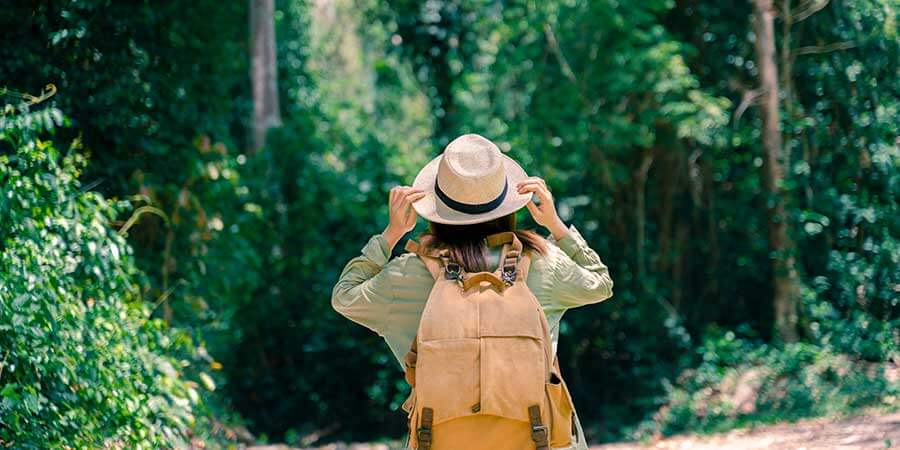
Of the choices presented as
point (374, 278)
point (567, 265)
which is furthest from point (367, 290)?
point (567, 265)

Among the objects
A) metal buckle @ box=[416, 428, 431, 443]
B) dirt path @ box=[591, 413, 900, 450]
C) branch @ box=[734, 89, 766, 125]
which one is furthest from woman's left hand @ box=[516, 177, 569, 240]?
branch @ box=[734, 89, 766, 125]

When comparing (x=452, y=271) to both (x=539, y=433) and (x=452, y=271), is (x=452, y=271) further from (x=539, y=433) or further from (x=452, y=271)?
(x=539, y=433)

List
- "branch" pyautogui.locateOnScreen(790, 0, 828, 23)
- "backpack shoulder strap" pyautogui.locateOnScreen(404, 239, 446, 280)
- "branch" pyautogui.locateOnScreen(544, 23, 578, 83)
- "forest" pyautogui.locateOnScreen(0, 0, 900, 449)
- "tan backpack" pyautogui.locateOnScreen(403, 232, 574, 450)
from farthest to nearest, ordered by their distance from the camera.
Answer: "branch" pyautogui.locateOnScreen(544, 23, 578, 83) → "branch" pyautogui.locateOnScreen(790, 0, 828, 23) → "forest" pyautogui.locateOnScreen(0, 0, 900, 449) → "backpack shoulder strap" pyautogui.locateOnScreen(404, 239, 446, 280) → "tan backpack" pyautogui.locateOnScreen(403, 232, 574, 450)

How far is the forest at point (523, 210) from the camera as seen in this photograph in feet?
24.7

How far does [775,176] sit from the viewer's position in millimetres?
9938

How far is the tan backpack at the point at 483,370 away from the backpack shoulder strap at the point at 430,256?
0.03 metres

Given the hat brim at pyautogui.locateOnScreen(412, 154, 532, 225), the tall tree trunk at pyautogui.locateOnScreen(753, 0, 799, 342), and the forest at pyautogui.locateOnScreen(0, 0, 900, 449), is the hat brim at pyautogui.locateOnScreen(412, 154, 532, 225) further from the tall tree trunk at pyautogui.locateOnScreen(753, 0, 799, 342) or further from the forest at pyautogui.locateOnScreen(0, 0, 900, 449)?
the tall tree trunk at pyautogui.locateOnScreen(753, 0, 799, 342)

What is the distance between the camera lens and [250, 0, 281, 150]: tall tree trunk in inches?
515

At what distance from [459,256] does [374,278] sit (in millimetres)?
271

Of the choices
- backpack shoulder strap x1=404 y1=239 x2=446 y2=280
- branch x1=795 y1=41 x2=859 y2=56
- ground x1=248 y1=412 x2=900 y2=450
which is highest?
branch x1=795 y1=41 x2=859 y2=56

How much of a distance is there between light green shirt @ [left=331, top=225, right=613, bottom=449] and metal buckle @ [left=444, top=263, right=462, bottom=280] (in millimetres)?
71

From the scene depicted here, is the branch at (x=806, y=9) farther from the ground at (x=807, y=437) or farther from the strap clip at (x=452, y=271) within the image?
the strap clip at (x=452, y=271)

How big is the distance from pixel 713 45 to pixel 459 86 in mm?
2787

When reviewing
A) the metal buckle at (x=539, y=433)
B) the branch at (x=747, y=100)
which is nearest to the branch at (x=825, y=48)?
the branch at (x=747, y=100)
